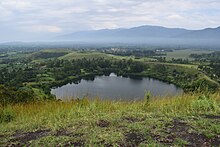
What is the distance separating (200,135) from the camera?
12.4 feet

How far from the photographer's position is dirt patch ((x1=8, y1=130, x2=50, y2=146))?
148 inches

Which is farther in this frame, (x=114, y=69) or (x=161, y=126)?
(x=114, y=69)

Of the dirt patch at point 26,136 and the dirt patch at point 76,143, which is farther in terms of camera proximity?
the dirt patch at point 26,136

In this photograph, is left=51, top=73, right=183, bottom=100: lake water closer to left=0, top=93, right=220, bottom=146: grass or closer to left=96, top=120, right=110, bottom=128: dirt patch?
left=0, top=93, right=220, bottom=146: grass

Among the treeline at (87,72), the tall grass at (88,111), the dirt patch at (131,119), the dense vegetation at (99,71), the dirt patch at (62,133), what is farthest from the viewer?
the treeline at (87,72)

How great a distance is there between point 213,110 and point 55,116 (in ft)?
11.5

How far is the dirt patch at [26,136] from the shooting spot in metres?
3.77

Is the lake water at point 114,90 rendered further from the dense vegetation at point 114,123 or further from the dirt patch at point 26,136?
the dirt patch at point 26,136

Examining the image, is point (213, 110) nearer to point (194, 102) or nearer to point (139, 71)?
point (194, 102)

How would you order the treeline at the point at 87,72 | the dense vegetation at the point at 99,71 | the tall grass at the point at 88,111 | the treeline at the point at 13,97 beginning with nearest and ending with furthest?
the tall grass at the point at 88,111
the treeline at the point at 13,97
the dense vegetation at the point at 99,71
the treeline at the point at 87,72

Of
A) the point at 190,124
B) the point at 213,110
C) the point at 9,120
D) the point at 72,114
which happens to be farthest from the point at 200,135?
the point at 9,120

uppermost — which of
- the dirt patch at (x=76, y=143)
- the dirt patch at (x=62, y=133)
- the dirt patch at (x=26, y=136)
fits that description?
the dirt patch at (x=76, y=143)

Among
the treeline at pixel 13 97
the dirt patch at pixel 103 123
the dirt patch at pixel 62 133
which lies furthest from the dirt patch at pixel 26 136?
the treeline at pixel 13 97

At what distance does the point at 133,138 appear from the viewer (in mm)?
3664
